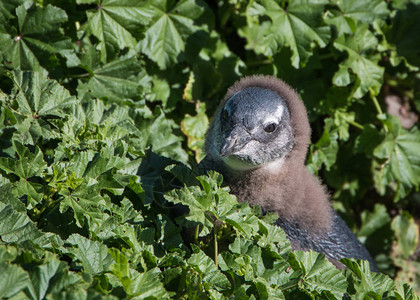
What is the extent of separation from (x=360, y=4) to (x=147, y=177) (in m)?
2.37

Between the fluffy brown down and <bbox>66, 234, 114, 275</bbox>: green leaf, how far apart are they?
1.26 m

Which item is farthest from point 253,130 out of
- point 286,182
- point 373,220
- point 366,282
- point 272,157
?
point 373,220

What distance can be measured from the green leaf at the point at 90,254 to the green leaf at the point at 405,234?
Result: 3.78 m

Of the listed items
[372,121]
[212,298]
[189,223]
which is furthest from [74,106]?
[372,121]

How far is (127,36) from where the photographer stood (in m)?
3.96

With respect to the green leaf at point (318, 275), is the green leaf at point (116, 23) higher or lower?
higher

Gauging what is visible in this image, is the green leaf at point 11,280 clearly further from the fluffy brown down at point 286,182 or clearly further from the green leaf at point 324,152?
the green leaf at point 324,152

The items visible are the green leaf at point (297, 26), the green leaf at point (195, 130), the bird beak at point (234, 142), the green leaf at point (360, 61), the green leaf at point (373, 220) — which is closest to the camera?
the bird beak at point (234, 142)

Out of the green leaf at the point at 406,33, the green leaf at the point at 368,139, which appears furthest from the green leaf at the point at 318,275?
the green leaf at the point at 406,33

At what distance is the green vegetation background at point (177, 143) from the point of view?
8.71ft

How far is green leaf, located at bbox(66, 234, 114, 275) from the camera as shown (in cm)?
256

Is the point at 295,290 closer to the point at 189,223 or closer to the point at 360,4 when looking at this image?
the point at 189,223

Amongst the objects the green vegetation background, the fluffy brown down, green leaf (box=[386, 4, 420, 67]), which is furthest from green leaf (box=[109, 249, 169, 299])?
green leaf (box=[386, 4, 420, 67])

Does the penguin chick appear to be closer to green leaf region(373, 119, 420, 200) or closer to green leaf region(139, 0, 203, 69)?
green leaf region(139, 0, 203, 69)
